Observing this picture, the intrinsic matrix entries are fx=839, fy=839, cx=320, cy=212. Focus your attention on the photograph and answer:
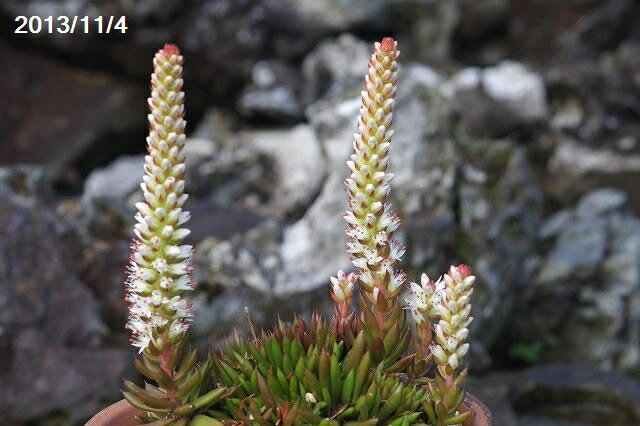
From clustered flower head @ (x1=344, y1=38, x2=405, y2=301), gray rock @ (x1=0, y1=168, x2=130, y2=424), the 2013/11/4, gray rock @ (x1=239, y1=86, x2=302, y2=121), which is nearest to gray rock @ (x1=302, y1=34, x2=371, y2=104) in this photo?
gray rock @ (x1=239, y1=86, x2=302, y2=121)

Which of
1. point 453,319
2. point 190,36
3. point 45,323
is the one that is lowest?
point 45,323

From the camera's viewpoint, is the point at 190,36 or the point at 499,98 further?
the point at 499,98

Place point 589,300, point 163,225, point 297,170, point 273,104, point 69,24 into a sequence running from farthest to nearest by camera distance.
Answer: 1. point 273,104
2. point 69,24
3. point 589,300
4. point 297,170
5. point 163,225

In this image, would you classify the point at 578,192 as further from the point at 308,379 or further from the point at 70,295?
the point at 308,379

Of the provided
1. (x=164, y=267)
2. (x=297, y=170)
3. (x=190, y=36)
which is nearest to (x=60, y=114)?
→ (x=190, y=36)

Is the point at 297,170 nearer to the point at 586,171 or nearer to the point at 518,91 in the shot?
the point at 518,91

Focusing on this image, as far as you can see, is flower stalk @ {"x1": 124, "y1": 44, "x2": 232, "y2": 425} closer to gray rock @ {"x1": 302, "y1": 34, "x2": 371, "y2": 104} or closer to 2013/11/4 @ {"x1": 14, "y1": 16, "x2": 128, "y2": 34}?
gray rock @ {"x1": 302, "y1": 34, "x2": 371, "y2": 104}
